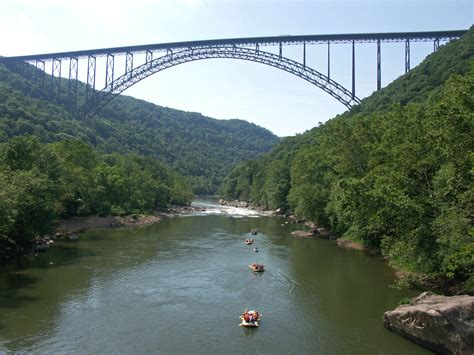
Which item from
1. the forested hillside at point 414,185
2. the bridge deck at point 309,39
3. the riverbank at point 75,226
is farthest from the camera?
the bridge deck at point 309,39

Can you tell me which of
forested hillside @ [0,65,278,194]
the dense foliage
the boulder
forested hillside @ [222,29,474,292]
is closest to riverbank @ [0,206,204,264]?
the dense foliage

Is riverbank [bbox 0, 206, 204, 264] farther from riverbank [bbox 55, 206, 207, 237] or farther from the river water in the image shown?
the river water

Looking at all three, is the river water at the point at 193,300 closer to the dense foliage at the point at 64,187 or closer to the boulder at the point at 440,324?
the boulder at the point at 440,324

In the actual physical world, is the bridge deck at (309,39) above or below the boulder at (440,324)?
above

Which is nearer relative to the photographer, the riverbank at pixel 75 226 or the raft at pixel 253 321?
the raft at pixel 253 321

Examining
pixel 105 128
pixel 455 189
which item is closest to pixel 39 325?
pixel 455 189

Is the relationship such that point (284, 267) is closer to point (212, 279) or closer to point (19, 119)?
point (212, 279)

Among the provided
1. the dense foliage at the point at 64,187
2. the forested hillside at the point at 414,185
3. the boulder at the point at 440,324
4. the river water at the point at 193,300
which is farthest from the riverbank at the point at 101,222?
the boulder at the point at 440,324
